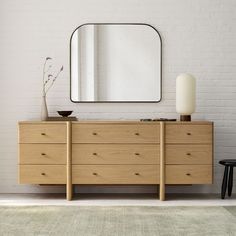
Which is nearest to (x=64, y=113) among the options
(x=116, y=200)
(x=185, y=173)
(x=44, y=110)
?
(x=44, y=110)

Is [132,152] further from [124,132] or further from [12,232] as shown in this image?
[12,232]

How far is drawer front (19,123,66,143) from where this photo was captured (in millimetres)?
5367

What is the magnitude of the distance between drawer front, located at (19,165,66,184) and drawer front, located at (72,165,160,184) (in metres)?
0.12

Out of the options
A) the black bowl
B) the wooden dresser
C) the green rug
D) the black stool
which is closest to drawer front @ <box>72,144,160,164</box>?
the wooden dresser

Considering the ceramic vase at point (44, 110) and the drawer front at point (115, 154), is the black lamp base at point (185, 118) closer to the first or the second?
the drawer front at point (115, 154)

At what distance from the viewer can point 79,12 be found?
592cm

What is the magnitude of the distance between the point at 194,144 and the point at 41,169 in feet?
4.70

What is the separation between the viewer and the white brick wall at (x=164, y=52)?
19.4ft

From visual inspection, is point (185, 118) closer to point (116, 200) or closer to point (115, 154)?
point (115, 154)

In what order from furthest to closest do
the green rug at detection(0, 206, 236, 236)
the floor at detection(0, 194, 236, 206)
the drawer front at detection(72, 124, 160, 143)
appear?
the drawer front at detection(72, 124, 160, 143)
the floor at detection(0, 194, 236, 206)
the green rug at detection(0, 206, 236, 236)

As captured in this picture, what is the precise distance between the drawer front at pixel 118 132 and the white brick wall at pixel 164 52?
56 cm

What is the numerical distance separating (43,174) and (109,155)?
63 centimetres

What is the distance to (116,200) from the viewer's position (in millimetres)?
5465

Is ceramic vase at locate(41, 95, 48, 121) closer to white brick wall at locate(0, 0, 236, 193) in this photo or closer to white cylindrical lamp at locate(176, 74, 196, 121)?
white brick wall at locate(0, 0, 236, 193)
